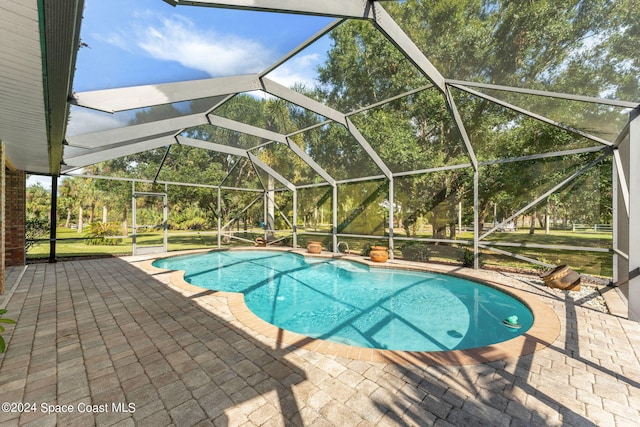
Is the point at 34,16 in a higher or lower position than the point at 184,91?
lower

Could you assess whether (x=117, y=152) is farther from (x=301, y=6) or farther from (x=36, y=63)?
(x=301, y=6)

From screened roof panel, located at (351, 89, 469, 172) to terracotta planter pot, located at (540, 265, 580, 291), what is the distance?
4.23 m

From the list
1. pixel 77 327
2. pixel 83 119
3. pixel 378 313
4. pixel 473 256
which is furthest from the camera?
pixel 473 256

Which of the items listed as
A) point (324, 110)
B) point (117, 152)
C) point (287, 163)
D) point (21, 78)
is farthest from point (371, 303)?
point (117, 152)

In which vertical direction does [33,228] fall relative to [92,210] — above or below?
below

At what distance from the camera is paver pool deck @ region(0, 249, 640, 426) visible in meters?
2.17

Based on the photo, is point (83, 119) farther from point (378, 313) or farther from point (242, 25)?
point (378, 313)

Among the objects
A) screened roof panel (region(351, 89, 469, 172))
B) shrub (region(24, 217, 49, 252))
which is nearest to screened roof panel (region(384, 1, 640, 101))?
screened roof panel (region(351, 89, 469, 172))

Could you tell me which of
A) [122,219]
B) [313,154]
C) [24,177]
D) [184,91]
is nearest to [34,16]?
[184,91]

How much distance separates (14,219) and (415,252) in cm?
1523

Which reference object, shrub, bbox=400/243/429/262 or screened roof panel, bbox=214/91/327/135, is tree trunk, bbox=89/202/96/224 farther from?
shrub, bbox=400/243/429/262

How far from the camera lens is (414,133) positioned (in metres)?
8.67

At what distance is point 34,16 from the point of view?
6.10 ft

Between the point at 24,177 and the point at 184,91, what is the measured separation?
8.40 metres
